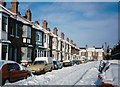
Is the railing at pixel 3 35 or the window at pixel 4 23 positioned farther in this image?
the window at pixel 4 23

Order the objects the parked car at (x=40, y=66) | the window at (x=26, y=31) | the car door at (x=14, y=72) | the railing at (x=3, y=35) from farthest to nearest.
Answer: the window at (x=26, y=31) < the railing at (x=3, y=35) < the parked car at (x=40, y=66) < the car door at (x=14, y=72)

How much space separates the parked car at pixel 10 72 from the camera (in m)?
13.5

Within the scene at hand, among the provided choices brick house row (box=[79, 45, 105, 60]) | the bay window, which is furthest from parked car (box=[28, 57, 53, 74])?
brick house row (box=[79, 45, 105, 60])

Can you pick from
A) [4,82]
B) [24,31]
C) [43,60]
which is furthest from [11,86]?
[24,31]

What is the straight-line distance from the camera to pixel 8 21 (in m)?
29.2

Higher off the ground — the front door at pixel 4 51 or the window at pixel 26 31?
the window at pixel 26 31

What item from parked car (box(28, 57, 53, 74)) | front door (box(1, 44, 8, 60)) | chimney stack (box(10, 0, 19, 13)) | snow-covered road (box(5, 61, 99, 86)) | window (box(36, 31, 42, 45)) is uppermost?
chimney stack (box(10, 0, 19, 13))

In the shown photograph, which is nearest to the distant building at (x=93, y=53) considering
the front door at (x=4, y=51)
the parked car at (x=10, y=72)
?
the front door at (x=4, y=51)

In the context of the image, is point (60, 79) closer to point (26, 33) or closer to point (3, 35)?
point (3, 35)

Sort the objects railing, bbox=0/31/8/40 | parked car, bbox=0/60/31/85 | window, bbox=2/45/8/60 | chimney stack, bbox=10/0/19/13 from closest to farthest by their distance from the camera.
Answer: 1. parked car, bbox=0/60/31/85
2. railing, bbox=0/31/8/40
3. window, bbox=2/45/8/60
4. chimney stack, bbox=10/0/19/13

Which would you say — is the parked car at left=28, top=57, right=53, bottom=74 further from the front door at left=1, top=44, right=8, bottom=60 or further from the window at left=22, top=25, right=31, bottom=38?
the window at left=22, top=25, right=31, bottom=38

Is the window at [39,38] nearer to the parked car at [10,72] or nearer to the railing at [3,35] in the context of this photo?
the railing at [3,35]

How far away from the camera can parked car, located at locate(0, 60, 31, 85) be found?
44.3ft

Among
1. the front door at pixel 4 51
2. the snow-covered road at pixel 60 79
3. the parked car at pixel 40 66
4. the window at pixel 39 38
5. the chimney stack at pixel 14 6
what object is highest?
the chimney stack at pixel 14 6
